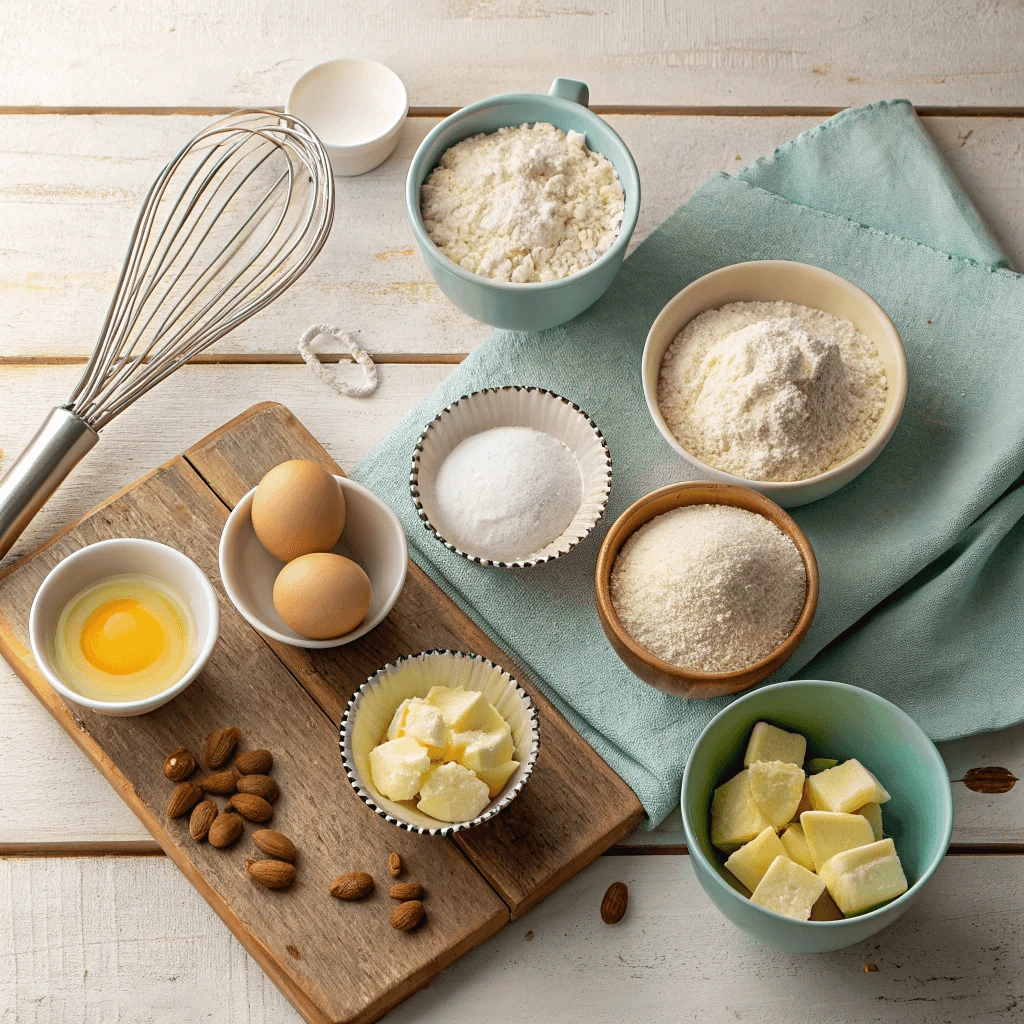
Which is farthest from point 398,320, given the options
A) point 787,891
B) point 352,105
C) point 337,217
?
point 787,891

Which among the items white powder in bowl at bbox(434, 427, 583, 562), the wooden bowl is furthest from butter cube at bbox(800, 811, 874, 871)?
white powder in bowl at bbox(434, 427, 583, 562)

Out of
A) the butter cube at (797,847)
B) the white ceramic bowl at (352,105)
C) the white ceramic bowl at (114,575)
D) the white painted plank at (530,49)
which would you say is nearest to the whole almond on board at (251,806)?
the white ceramic bowl at (114,575)

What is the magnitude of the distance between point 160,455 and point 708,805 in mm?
657

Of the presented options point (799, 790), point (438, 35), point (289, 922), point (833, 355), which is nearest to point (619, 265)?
point (833, 355)

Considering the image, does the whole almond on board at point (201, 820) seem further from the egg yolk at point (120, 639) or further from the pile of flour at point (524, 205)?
the pile of flour at point (524, 205)

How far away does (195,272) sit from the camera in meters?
1.24

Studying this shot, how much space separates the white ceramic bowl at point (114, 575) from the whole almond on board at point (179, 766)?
0.05 metres

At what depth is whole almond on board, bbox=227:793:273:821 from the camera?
0.99 meters

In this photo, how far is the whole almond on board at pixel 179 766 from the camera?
1.00 metres

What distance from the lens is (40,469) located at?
3.56 ft

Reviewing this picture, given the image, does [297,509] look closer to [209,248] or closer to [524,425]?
[524,425]

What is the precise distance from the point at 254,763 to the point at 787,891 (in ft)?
1.56

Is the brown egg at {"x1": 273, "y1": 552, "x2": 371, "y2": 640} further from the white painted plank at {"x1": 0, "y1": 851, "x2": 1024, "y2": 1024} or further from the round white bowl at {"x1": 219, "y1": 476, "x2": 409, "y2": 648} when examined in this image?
the white painted plank at {"x1": 0, "y1": 851, "x2": 1024, "y2": 1024}

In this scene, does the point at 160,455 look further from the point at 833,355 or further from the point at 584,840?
the point at 833,355
